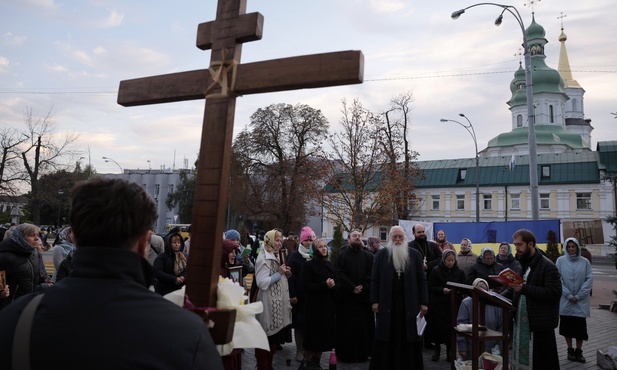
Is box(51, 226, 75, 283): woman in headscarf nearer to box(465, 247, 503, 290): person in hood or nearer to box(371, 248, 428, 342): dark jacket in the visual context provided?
box(371, 248, 428, 342): dark jacket

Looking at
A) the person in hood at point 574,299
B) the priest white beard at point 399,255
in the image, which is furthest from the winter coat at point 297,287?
the person in hood at point 574,299

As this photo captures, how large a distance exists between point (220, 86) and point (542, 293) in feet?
16.0

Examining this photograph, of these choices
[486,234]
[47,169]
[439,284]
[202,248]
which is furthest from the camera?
[47,169]

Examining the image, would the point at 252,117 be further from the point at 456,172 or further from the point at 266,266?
the point at 266,266

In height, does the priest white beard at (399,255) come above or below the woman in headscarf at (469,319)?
above

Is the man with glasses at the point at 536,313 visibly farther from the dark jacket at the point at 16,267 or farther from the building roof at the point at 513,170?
the building roof at the point at 513,170

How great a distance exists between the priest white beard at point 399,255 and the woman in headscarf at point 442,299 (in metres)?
1.74

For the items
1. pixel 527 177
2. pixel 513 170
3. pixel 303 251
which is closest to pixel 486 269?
pixel 303 251

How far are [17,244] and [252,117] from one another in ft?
110

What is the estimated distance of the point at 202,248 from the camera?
2316 millimetres

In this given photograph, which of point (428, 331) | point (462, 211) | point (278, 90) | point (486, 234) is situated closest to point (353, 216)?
point (486, 234)

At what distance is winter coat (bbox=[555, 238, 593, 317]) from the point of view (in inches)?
298

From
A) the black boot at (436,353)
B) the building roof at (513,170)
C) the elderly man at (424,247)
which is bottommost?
the black boot at (436,353)

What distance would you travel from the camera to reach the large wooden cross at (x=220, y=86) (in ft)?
7.52
